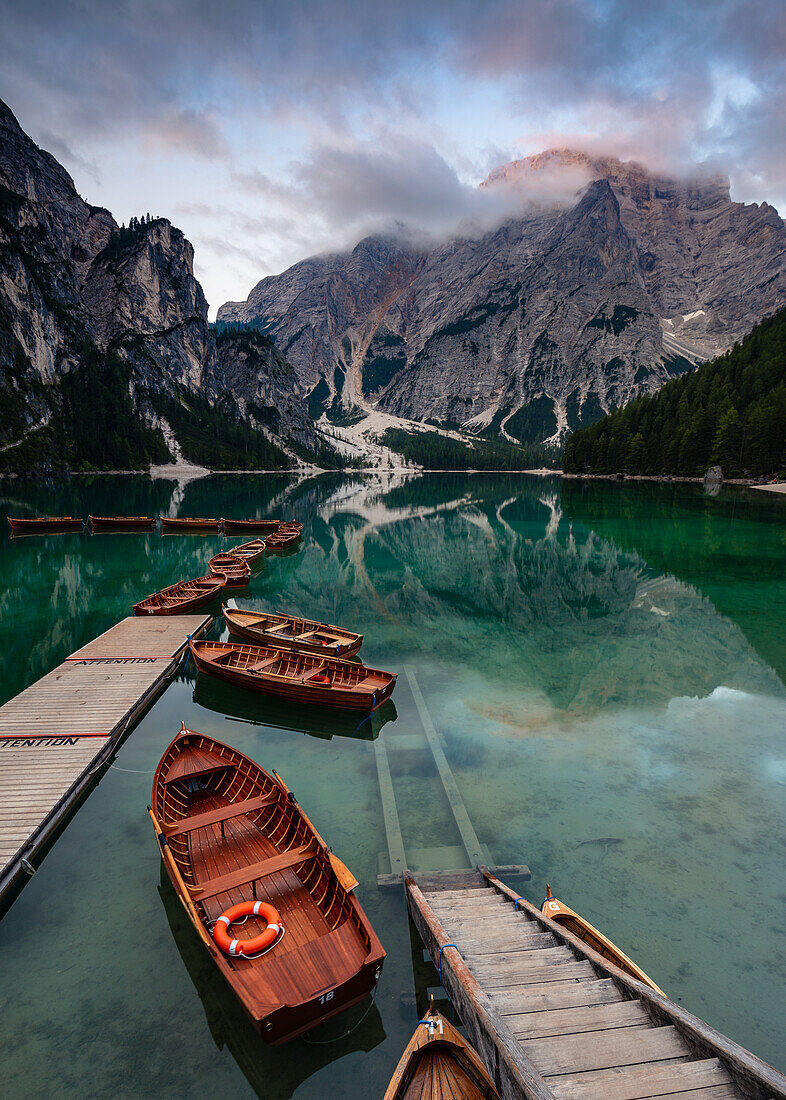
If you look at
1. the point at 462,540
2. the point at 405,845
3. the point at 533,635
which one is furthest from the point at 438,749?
the point at 462,540

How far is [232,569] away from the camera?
4141 centimetres

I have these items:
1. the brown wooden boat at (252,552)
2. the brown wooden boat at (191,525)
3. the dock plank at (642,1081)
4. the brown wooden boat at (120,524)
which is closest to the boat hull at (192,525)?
the brown wooden boat at (191,525)

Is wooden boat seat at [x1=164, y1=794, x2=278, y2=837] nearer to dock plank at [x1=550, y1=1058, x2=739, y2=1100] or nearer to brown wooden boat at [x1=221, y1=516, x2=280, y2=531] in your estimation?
dock plank at [x1=550, y1=1058, x2=739, y2=1100]

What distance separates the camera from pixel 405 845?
1316 cm

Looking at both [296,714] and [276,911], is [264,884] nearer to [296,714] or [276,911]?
[276,911]

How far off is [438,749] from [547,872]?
20.2ft

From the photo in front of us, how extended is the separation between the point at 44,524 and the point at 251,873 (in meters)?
69.9

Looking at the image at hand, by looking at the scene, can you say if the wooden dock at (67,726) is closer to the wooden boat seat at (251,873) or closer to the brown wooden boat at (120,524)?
the wooden boat seat at (251,873)

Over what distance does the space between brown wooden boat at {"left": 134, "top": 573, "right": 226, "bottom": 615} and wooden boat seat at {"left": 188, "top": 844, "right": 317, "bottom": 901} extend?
24.3m

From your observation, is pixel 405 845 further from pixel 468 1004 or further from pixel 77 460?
pixel 77 460

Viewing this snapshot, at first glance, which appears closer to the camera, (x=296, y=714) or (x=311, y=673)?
(x=296, y=714)

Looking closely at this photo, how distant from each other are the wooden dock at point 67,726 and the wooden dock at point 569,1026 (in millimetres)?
10661

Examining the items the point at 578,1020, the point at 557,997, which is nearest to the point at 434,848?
the point at 557,997

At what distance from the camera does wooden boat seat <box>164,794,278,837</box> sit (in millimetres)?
11453
